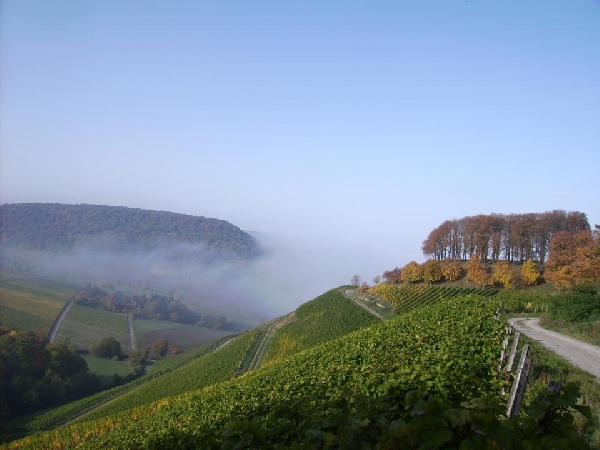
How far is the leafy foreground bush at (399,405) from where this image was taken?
2920mm

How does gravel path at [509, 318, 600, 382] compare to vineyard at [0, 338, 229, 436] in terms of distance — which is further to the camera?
vineyard at [0, 338, 229, 436]

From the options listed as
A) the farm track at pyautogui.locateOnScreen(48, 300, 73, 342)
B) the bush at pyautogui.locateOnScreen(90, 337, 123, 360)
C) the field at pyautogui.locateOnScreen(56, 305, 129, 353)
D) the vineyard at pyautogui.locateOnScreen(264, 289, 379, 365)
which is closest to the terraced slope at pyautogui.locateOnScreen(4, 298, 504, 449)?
the vineyard at pyautogui.locateOnScreen(264, 289, 379, 365)

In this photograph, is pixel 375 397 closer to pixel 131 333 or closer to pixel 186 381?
pixel 186 381

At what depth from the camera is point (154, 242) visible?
196m

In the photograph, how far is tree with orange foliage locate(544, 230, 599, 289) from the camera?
3331 cm

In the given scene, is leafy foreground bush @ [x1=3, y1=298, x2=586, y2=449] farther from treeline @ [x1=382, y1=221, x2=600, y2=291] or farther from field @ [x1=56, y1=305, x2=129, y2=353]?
field @ [x1=56, y1=305, x2=129, y2=353]

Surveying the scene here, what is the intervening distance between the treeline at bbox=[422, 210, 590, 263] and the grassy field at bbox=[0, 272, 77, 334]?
65.5 metres

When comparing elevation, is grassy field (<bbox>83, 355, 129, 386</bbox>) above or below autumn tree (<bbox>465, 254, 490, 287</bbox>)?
below

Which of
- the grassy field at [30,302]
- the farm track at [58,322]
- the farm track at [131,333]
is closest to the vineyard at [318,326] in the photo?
the farm track at [131,333]

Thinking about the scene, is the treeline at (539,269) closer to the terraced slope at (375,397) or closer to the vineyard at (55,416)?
the terraced slope at (375,397)

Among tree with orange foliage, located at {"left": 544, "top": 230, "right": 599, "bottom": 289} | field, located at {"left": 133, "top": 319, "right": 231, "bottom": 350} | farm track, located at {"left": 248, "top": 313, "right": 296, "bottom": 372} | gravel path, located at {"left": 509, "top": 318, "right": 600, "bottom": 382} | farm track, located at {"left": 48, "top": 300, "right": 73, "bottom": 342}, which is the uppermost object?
tree with orange foliage, located at {"left": 544, "top": 230, "right": 599, "bottom": 289}

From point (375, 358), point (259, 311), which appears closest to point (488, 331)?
point (375, 358)

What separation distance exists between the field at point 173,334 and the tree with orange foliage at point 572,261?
6134cm

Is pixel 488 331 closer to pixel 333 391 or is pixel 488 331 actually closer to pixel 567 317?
pixel 333 391
